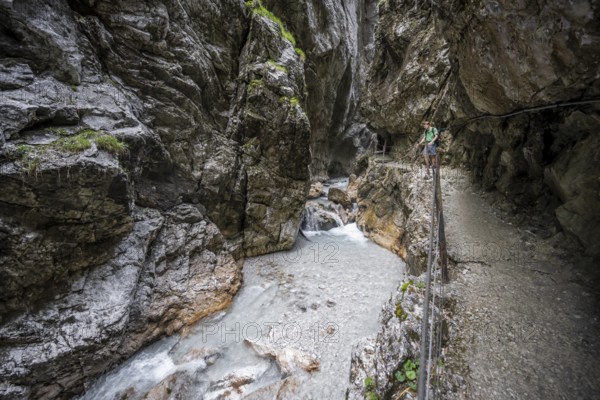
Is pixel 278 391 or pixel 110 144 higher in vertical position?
pixel 110 144

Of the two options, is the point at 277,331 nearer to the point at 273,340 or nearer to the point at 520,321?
the point at 273,340

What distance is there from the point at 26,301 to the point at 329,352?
808 centimetres

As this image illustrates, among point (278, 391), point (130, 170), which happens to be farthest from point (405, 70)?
point (278, 391)

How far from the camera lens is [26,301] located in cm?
577

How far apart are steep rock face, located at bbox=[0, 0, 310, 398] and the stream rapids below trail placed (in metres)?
0.72

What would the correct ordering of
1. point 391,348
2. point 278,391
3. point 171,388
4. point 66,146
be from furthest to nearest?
point 66,146 < point 171,388 < point 278,391 < point 391,348

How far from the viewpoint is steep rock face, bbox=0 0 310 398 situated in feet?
18.7

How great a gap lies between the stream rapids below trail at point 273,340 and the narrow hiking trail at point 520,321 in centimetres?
373

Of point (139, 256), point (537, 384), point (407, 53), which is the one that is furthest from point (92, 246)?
point (407, 53)

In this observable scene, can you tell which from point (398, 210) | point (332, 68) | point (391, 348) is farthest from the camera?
point (332, 68)

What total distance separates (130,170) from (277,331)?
7.27m

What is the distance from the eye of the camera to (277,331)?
7977 mm

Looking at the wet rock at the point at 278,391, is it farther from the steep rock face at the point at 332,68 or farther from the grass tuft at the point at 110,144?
the steep rock face at the point at 332,68

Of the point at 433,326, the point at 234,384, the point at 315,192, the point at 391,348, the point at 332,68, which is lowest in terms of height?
the point at 234,384
